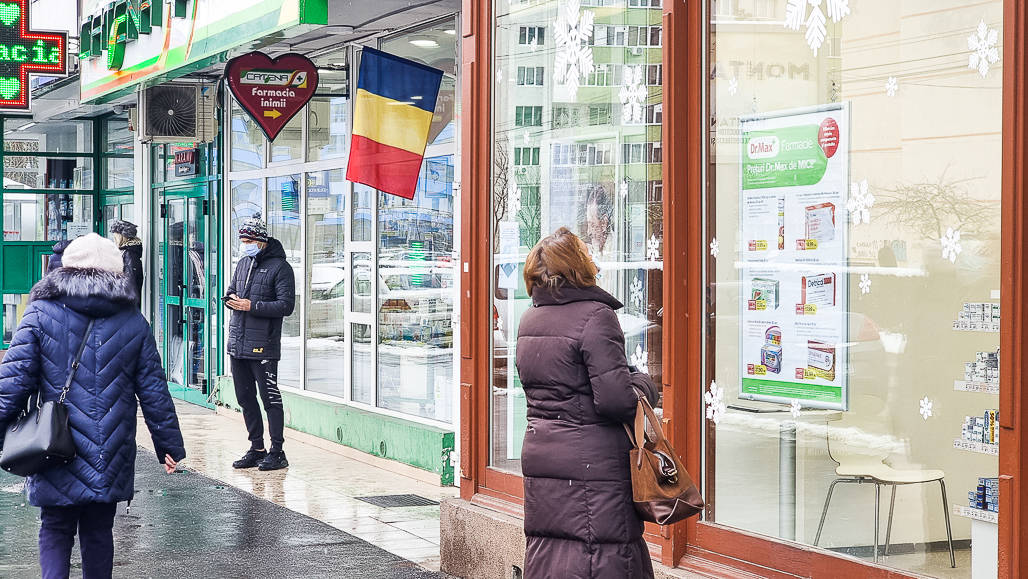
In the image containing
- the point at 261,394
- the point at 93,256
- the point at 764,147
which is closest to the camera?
the point at 764,147

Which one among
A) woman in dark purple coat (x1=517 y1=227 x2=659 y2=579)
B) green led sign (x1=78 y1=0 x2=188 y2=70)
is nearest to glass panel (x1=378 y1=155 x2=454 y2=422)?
green led sign (x1=78 y1=0 x2=188 y2=70)

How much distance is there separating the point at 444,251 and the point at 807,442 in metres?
5.29

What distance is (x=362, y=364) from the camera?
38.1 ft

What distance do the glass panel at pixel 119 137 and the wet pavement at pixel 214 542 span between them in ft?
33.3

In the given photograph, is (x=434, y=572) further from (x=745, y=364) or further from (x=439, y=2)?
(x=439, y=2)

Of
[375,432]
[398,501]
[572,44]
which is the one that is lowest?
[398,501]

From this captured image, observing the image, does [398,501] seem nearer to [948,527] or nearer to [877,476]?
[877,476]

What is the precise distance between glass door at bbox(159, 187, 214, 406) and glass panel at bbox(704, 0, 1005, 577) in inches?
410

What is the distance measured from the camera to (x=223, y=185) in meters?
14.6

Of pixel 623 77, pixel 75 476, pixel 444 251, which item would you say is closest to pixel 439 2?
pixel 444 251

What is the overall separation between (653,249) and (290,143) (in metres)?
7.54

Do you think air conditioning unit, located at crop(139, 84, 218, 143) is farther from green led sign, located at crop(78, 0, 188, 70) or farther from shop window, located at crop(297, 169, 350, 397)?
shop window, located at crop(297, 169, 350, 397)

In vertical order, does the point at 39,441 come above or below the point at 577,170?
below

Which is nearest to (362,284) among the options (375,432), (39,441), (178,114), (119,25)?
(375,432)
